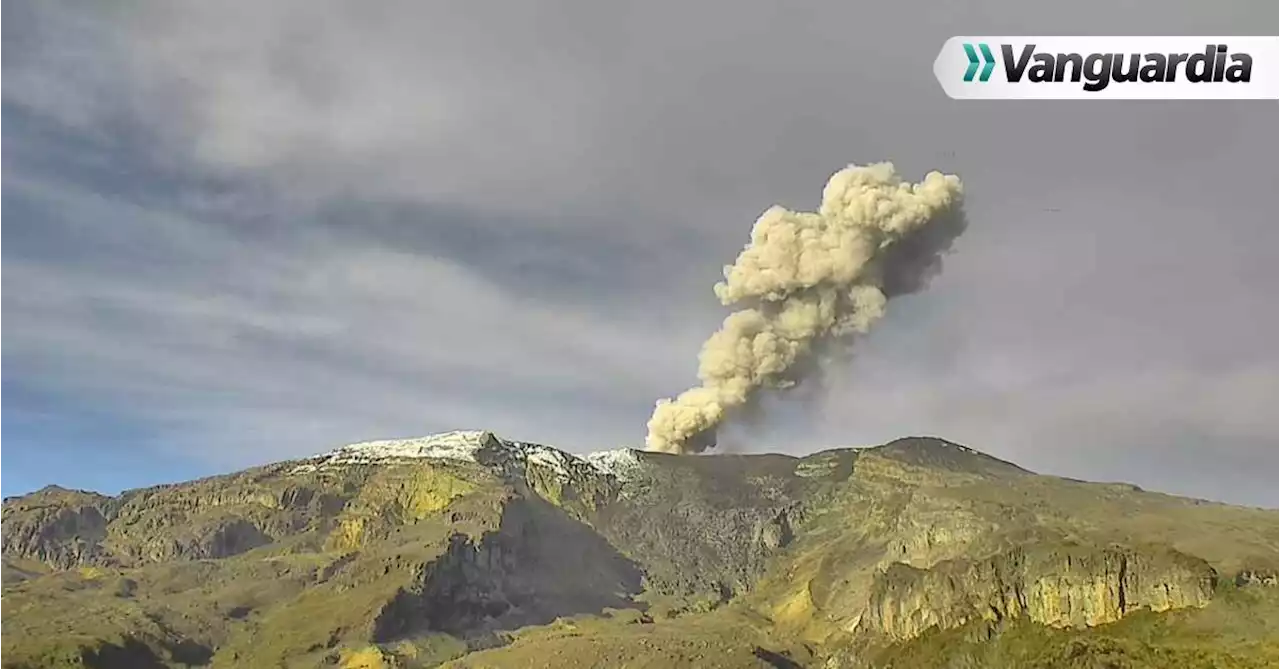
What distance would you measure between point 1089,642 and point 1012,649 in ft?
59.9

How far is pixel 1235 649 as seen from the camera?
168 meters

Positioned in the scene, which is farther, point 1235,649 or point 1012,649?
point 1012,649

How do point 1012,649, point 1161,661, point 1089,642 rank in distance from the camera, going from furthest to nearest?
point 1012,649 < point 1089,642 < point 1161,661

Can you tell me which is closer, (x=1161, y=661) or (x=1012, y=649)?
(x=1161, y=661)

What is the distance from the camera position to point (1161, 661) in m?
160

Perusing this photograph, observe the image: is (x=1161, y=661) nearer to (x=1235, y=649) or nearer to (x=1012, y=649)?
(x=1235, y=649)

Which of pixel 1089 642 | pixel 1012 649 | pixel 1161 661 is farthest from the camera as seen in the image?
pixel 1012 649

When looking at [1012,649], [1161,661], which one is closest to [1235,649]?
[1161,661]

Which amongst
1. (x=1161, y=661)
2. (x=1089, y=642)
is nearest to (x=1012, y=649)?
(x=1089, y=642)

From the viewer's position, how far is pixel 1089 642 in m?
182

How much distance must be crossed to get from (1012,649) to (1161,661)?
39.7 m

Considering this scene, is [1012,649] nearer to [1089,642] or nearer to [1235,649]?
[1089,642]

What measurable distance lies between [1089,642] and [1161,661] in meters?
22.4

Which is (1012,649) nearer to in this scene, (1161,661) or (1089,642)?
(1089,642)
